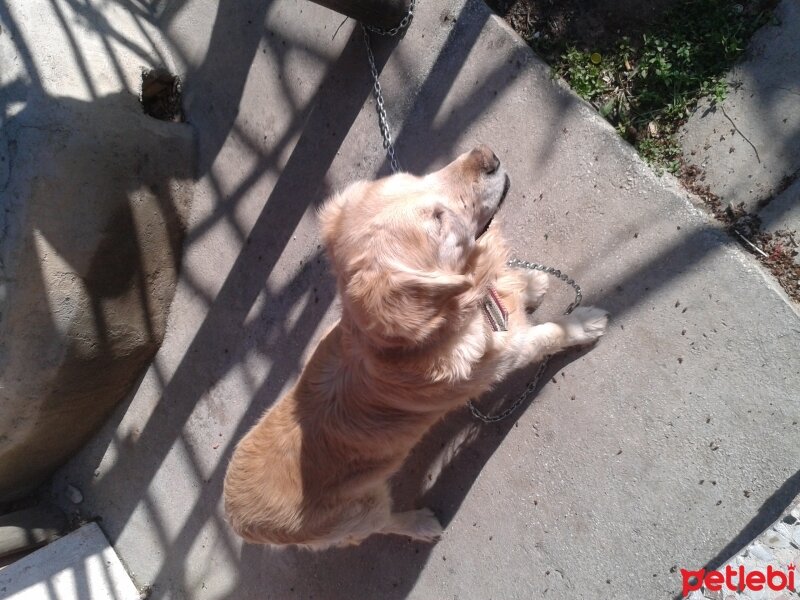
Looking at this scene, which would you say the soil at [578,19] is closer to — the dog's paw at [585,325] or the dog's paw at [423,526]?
the dog's paw at [585,325]

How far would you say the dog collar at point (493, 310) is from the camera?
225cm

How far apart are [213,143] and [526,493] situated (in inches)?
125

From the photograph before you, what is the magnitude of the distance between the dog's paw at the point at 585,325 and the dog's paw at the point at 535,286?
8.1 inches

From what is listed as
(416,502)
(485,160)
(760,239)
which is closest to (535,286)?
(485,160)

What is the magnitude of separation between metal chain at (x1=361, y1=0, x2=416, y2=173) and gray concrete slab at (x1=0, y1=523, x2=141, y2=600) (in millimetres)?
3756

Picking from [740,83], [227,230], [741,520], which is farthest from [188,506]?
[740,83]

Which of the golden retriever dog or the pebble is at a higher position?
the golden retriever dog

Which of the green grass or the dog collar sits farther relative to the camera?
the green grass

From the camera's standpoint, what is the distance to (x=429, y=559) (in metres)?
3.05

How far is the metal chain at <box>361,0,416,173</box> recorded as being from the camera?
300cm

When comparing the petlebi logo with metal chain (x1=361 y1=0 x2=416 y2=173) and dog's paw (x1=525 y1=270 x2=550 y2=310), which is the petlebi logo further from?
metal chain (x1=361 y1=0 x2=416 y2=173)

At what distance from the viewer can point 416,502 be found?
308 cm

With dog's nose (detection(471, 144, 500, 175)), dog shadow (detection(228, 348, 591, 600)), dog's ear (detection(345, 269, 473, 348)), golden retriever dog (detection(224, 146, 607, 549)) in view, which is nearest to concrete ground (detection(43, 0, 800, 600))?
dog shadow (detection(228, 348, 591, 600))

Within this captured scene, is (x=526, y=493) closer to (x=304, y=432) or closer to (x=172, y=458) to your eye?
(x=304, y=432)
